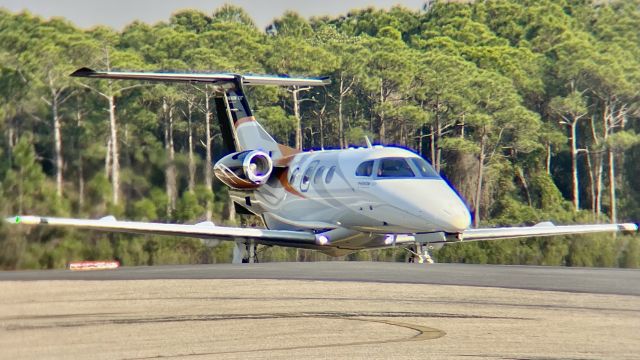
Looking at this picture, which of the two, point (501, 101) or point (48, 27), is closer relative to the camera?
point (48, 27)

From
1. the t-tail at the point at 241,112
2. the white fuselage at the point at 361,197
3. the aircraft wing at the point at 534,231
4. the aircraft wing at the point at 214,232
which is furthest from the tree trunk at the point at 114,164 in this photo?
the aircraft wing at the point at 534,231

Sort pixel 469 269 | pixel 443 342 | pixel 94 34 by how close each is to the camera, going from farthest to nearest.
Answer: pixel 94 34, pixel 469 269, pixel 443 342

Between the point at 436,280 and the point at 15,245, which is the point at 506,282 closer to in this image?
the point at 436,280

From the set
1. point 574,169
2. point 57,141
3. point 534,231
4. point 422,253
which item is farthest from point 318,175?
point 574,169

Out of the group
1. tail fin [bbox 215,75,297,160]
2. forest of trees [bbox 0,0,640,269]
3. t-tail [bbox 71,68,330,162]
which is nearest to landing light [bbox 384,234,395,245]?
t-tail [bbox 71,68,330,162]

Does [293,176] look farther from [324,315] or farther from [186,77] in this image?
[324,315]

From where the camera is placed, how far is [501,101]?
73.6 m

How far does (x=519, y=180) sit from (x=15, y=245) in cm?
4852

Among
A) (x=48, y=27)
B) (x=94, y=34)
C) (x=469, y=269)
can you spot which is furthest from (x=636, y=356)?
(x=94, y=34)

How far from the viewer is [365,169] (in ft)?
93.7

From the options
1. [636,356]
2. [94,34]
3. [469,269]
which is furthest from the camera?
[94,34]

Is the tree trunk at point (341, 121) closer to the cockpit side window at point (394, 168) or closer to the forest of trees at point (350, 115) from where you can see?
the forest of trees at point (350, 115)

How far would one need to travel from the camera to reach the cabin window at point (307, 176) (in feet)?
101

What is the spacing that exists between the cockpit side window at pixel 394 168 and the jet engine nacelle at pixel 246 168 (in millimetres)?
5110
